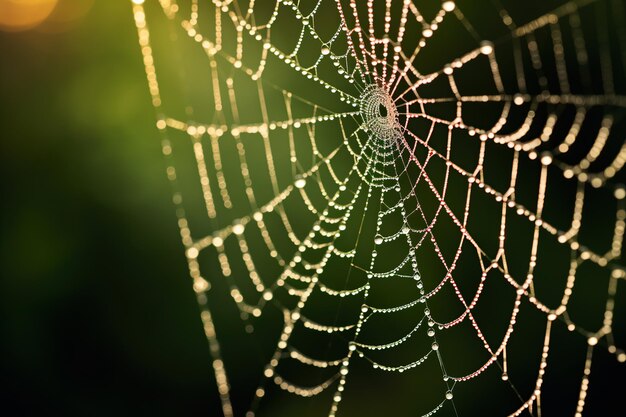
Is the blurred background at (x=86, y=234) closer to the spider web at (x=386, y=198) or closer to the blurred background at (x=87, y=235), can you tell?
the blurred background at (x=87, y=235)

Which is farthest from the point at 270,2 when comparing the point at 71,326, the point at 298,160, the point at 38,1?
the point at 71,326

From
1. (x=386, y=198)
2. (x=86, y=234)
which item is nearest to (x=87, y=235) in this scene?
(x=86, y=234)

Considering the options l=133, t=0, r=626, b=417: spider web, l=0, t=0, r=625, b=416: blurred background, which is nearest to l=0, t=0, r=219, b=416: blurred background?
l=0, t=0, r=625, b=416: blurred background

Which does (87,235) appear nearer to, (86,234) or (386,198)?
(86,234)

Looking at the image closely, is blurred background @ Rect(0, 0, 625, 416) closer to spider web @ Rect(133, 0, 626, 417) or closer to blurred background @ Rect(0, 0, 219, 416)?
blurred background @ Rect(0, 0, 219, 416)

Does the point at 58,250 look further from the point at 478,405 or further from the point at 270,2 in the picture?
the point at 478,405

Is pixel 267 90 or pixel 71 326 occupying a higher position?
pixel 267 90

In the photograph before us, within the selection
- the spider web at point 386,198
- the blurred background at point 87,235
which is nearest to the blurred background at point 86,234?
the blurred background at point 87,235
